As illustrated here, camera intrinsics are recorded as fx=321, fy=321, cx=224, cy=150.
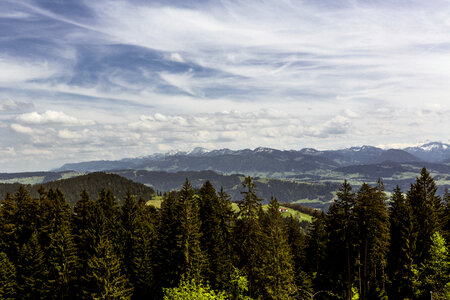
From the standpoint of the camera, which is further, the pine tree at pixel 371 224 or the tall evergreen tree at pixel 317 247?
the tall evergreen tree at pixel 317 247

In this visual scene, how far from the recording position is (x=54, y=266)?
159 ft

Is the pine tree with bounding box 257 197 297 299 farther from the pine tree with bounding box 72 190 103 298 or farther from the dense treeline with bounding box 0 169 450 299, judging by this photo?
the pine tree with bounding box 72 190 103 298

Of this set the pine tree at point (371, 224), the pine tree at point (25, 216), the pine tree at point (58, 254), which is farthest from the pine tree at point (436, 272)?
the pine tree at point (25, 216)

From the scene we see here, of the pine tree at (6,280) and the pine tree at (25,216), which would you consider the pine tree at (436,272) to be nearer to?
the pine tree at (6,280)

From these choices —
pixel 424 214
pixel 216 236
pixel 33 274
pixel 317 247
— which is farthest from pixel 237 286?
pixel 33 274

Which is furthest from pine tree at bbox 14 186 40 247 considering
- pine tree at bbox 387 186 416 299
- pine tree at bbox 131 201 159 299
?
pine tree at bbox 387 186 416 299

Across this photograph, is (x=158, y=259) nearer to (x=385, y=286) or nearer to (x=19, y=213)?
(x=19, y=213)

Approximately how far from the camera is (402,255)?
48.5 metres

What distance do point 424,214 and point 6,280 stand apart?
62.7 m

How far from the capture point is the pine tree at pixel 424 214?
4738 centimetres

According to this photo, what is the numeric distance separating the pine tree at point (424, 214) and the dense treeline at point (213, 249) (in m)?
0.15

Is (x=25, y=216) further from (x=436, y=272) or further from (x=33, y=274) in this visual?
(x=436, y=272)

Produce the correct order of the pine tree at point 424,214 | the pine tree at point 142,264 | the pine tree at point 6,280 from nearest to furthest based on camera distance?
1. the pine tree at point 6,280
2. the pine tree at point 424,214
3. the pine tree at point 142,264

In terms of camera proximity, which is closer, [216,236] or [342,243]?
[342,243]
